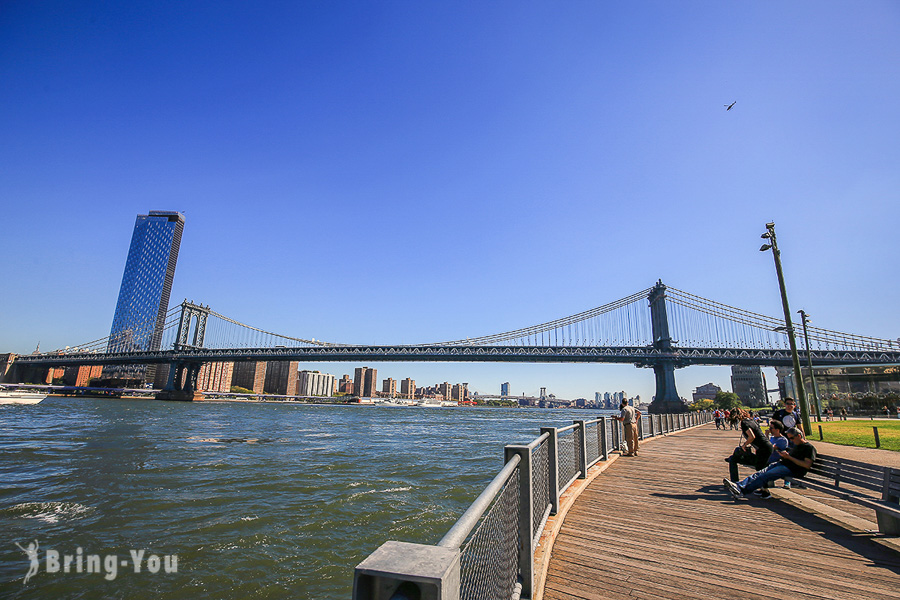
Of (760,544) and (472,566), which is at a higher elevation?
(472,566)

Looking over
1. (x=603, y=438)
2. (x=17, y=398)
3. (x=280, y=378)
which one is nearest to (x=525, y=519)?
(x=603, y=438)

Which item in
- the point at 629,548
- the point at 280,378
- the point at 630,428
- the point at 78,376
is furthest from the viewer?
the point at 280,378

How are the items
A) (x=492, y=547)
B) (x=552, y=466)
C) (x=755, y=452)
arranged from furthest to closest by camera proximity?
(x=755, y=452), (x=552, y=466), (x=492, y=547)

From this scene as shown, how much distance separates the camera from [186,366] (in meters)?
73.3

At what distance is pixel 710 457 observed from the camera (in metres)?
10.1

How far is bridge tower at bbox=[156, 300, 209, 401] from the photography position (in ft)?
232

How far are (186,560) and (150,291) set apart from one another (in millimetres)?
148041

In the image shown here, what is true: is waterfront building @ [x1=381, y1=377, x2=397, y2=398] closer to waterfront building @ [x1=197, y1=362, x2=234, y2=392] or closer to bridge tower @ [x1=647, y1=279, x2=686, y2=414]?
waterfront building @ [x1=197, y1=362, x2=234, y2=392]

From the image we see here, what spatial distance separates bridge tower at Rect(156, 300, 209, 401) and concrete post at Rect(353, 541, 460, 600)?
81620 mm

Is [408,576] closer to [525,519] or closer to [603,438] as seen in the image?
[525,519]

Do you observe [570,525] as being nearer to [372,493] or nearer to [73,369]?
[372,493]

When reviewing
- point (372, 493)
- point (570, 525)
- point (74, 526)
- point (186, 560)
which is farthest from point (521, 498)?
point (74, 526)

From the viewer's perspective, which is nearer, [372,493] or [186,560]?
[186,560]

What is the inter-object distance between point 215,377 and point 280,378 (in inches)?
915
